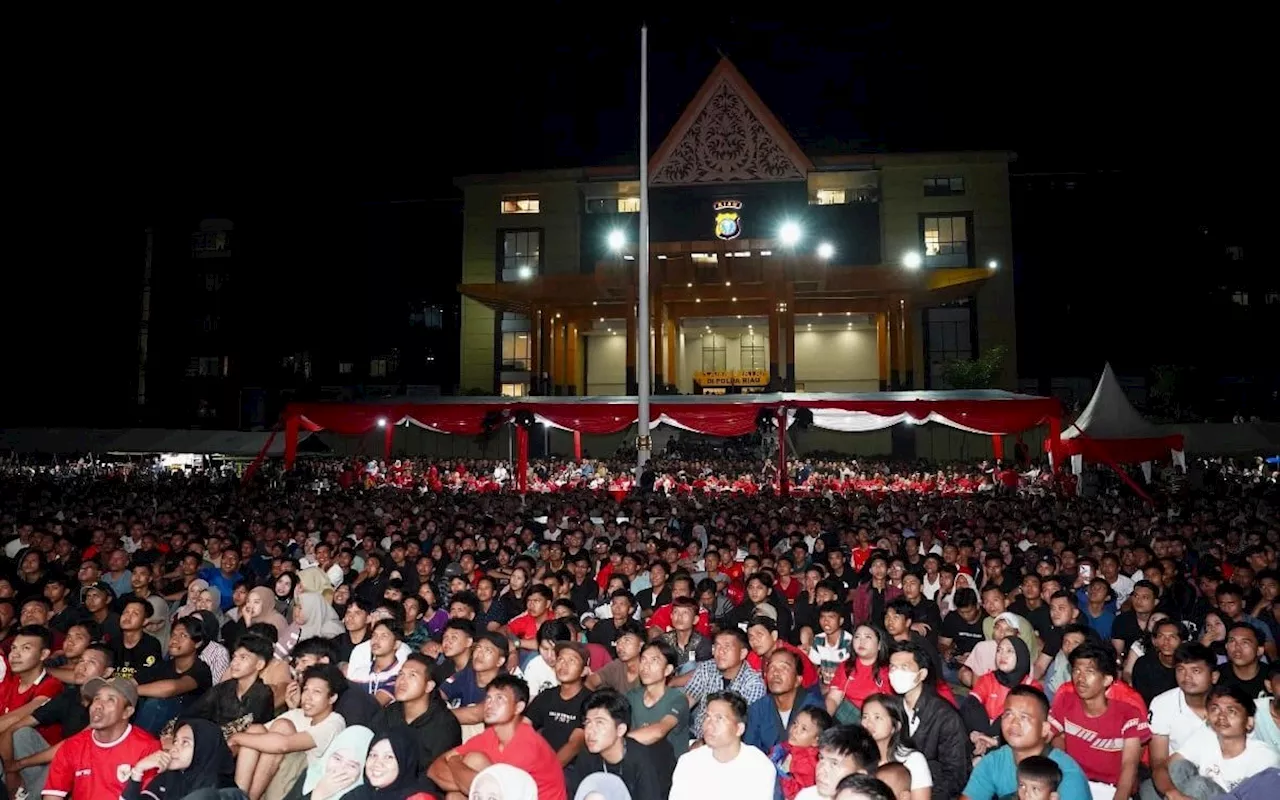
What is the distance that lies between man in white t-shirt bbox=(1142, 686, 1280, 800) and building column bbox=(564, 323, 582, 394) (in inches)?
1170

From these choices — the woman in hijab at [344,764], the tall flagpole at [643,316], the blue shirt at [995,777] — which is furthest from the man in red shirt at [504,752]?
the tall flagpole at [643,316]

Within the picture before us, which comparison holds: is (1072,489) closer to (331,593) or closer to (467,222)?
(331,593)

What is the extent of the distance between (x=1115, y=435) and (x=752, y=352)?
21186 mm

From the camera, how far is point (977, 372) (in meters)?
30.8

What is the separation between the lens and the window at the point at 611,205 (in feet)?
117

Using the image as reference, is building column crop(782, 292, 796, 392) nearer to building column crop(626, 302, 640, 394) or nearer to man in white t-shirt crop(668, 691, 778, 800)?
building column crop(626, 302, 640, 394)

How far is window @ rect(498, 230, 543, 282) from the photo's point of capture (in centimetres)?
3634

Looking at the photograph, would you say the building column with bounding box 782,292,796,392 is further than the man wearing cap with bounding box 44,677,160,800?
Yes

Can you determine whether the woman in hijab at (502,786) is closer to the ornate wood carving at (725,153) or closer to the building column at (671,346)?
the ornate wood carving at (725,153)

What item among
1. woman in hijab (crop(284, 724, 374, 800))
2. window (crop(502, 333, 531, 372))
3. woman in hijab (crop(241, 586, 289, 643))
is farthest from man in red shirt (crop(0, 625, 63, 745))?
window (crop(502, 333, 531, 372))

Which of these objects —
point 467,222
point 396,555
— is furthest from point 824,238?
point 396,555

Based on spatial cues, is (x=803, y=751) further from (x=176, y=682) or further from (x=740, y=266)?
(x=740, y=266)

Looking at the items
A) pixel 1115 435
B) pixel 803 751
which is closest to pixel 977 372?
pixel 1115 435

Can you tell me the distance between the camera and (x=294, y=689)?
5.44 meters
